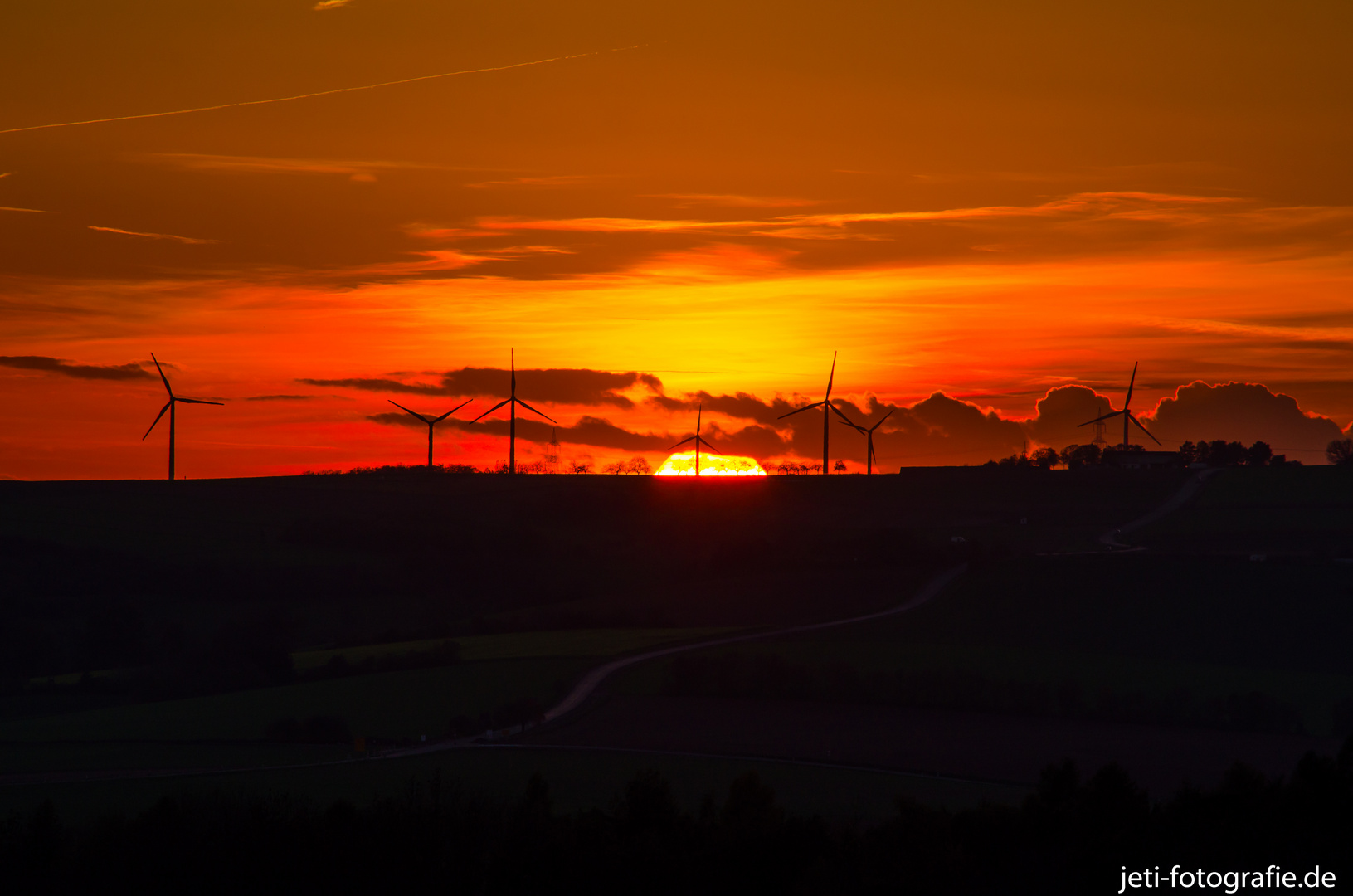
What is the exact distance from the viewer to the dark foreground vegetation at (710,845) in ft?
125

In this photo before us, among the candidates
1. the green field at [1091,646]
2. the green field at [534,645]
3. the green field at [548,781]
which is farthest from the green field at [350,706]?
the green field at [548,781]

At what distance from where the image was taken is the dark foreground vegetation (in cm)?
3809

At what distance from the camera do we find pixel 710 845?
40938mm

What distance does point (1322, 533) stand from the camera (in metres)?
138

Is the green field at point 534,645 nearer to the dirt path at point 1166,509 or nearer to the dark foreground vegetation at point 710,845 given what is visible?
the dark foreground vegetation at point 710,845

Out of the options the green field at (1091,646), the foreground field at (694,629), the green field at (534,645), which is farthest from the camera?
the green field at (534,645)

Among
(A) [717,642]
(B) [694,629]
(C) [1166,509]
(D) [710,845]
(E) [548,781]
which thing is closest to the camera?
(D) [710,845]

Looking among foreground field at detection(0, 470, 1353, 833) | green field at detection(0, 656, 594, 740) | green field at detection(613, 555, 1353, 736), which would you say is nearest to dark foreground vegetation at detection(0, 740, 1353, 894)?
foreground field at detection(0, 470, 1353, 833)

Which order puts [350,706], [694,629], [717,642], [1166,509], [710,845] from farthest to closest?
[1166,509], [694,629], [717,642], [350,706], [710,845]

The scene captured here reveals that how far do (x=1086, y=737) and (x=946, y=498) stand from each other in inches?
4127

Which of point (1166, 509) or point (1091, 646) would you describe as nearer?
point (1091, 646)

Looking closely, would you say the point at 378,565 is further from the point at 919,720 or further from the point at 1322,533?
the point at 1322,533

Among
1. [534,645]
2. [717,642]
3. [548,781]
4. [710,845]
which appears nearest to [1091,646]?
[717,642]

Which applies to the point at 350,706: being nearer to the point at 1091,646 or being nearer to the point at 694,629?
the point at 694,629
